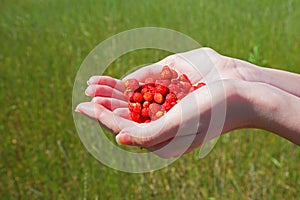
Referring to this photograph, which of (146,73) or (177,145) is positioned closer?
(177,145)

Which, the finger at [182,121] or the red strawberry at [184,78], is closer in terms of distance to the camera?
the finger at [182,121]

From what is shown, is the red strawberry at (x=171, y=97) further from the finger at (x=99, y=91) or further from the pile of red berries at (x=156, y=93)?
the finger at (x=99, y=91)

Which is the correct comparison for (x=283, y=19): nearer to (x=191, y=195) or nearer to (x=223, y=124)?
(x=191, y=195)

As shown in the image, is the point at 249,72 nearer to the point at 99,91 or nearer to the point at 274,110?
the point at 274,110

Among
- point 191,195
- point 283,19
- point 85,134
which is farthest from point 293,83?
point 283,19

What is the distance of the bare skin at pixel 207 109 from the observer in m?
1.11

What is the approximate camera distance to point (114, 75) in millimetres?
2338

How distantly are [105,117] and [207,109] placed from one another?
0.22 m

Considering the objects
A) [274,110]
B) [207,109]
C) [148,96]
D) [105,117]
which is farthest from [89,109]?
[274,110]

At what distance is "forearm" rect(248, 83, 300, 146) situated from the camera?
1.18 meters

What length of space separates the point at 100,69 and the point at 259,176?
0.58 meters

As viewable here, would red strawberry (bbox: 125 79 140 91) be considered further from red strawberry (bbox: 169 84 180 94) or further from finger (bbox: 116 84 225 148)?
finger (bbox: 116 84 225 148)

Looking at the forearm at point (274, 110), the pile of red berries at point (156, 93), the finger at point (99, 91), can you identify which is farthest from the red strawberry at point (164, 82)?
the forearm at point (274, 110)

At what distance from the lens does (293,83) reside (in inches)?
56.0
